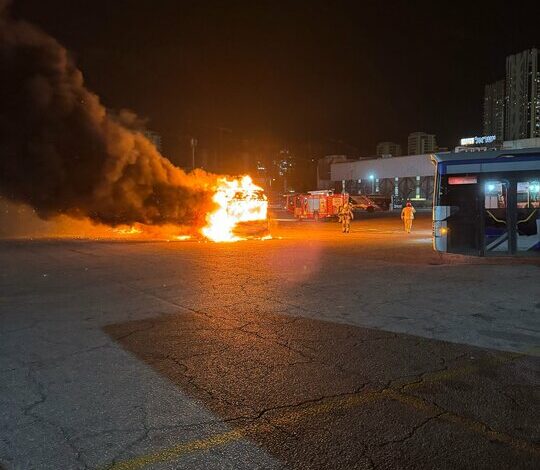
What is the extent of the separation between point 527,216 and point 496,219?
0.70 meters

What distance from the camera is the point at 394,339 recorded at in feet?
19.1

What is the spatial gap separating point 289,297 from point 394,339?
8.95 feet

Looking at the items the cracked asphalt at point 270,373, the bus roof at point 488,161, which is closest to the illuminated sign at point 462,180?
the bus roof at point 488,161

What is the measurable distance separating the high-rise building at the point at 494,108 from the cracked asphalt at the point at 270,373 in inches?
3278

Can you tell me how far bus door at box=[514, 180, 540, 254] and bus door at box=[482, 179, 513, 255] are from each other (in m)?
0.21

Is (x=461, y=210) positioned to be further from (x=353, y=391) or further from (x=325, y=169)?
(x=325, y=169)

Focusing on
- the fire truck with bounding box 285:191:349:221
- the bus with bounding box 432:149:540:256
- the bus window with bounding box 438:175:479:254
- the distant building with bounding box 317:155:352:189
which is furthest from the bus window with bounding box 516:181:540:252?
the distant building with bounding box 317:155:352:189

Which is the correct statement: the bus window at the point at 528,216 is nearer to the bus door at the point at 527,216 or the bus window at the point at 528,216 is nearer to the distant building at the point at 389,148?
the bus door at the point at 527,216

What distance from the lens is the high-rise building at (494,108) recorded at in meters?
82.9

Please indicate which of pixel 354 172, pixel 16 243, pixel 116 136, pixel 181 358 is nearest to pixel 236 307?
pixel 181 358

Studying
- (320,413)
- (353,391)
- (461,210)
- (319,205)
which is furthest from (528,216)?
(319,205)

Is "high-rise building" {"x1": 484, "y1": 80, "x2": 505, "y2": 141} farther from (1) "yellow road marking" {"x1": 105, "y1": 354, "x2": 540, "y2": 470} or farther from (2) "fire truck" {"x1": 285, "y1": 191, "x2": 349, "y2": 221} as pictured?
(1) "yellow road marking" {"x1": 105, "y1": 354, "x2": 540, "y2": 470}

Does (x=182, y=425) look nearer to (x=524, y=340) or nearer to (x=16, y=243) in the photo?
(x=524, y=340)

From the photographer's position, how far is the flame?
21375 mm
